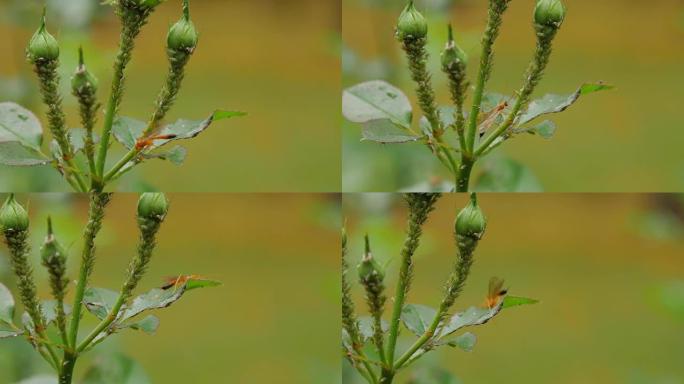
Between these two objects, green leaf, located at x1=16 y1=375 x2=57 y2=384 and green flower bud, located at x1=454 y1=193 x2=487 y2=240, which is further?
green leaf, located at x1=16 y1=375 x2=57 y2=384

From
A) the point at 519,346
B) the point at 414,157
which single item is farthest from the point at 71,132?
the point at 519,346

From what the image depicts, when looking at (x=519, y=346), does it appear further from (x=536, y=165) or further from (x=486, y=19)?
(x=486, y=19)

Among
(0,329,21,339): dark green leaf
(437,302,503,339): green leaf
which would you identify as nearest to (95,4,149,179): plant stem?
(0,329,21,339): dark green leaf

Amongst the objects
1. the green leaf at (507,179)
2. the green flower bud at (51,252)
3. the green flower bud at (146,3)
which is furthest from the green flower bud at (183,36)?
the green leaf at (507,179)

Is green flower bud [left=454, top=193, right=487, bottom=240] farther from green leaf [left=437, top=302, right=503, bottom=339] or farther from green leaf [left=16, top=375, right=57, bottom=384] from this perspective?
green leaf [left=16, top=375, right=57, bottom=384]

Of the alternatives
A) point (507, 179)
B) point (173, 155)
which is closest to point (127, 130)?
point (173, 155)

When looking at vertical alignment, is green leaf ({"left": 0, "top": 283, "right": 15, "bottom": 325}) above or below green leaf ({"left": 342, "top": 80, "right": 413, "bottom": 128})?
Result: below
